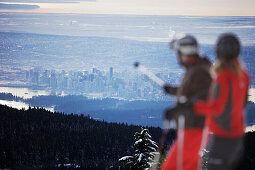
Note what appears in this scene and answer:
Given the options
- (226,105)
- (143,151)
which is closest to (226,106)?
(226,105)

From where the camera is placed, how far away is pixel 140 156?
23.2 metres

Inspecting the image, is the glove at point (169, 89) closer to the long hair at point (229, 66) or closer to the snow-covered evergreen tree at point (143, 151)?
the long hair at point (229, 66)

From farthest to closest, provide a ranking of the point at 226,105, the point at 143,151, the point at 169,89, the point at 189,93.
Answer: the point at 143,151 → the point at 169,89 → the point at 189,93 → the point at 226,105

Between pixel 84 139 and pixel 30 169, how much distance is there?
39987mm

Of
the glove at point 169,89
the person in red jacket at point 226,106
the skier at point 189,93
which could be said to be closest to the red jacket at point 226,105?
the person in red jacket at point 226,106

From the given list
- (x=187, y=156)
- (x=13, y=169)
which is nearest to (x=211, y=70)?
(x=187, y=156)

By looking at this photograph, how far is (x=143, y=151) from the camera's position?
23.2 meters

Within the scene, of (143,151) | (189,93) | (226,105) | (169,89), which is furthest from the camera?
(143,151)

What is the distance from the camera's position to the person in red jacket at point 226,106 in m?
6.64

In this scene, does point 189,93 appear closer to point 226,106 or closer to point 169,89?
point 169,89

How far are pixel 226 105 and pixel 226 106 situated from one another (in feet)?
0.08

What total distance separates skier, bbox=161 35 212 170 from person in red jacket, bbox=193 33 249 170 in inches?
8.2

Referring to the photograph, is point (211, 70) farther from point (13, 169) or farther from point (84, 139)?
point (84, 139)

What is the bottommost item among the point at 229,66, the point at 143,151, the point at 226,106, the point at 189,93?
the point at 143,151
